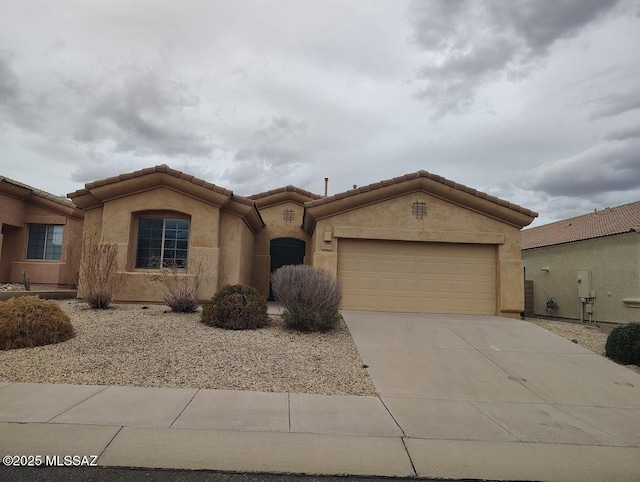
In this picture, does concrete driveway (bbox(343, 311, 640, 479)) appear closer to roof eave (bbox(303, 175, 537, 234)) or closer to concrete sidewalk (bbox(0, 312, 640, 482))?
concrete sidewalk (bbox(0, 312, 640, 482))

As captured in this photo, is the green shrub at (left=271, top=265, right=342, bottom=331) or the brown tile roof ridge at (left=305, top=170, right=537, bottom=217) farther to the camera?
the brown tile roof ridge at (left=305, top=170, right=537, bottom=217)

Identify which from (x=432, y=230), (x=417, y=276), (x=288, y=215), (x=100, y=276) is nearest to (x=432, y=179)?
(x=432, y=230)

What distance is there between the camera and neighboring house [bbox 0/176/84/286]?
57.3 ft

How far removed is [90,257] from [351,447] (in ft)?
33.0

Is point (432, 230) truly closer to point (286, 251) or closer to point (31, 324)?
point (286, 251)

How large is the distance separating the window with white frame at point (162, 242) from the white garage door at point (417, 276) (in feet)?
15.7

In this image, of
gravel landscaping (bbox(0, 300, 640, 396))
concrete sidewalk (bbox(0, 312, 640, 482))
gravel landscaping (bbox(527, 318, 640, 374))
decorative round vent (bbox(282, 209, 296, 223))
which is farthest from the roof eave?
concrete sidewalk (bbox(0, 312, 640, 482))

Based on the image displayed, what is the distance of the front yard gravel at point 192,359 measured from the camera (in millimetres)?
6914

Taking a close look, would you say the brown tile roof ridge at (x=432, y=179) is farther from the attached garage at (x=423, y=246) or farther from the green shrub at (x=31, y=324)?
the green shrub at (x=31, y=324)

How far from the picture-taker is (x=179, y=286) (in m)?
13.2

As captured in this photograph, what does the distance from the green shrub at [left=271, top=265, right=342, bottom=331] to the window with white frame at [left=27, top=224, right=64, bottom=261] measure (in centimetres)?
1185

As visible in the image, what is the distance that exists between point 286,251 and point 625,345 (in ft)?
43.4

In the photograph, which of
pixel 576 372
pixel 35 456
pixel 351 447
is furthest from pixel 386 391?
pixel 35 456

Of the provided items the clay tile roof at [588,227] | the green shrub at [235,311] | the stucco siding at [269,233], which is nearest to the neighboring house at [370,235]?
the green shrub at [235,311]
